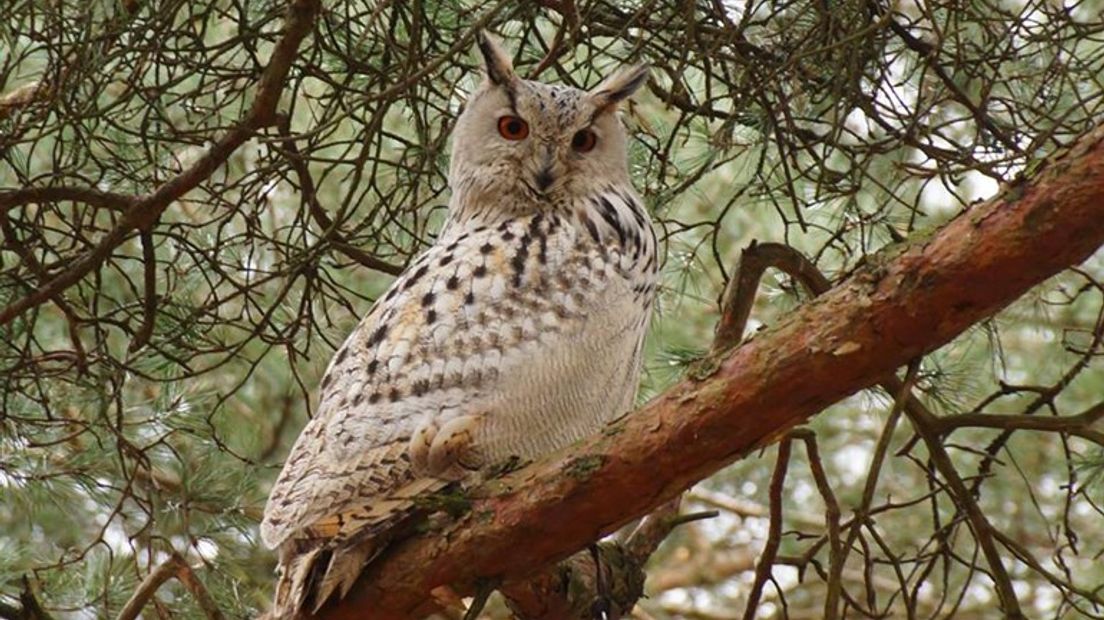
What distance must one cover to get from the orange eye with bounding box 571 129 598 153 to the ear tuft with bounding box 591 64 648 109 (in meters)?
0.04

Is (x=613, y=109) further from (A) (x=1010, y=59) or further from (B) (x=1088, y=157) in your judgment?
(B) (x=1088, y=157)

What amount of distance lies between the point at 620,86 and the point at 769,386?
95 centimetres

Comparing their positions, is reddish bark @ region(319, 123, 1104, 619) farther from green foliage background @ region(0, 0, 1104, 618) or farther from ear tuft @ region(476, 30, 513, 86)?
ear tuft @ region(476, 30, 513, 86)

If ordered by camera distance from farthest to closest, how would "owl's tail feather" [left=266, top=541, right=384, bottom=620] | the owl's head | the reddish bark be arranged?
the owl's head, "owl's tail feather" [left=266, top=541, right=384, bottom=620], the reddish bark

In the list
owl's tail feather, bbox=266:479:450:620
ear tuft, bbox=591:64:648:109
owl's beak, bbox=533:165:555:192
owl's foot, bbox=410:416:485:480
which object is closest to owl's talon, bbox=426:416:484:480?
owl's foot, bbox=410:416:485:480

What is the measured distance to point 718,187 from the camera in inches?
186

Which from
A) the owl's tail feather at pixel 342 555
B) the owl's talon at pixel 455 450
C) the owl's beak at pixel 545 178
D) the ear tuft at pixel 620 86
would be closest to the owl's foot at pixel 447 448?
the owl's talon at pixel 455 450

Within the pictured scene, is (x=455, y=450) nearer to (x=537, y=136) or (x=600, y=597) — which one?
(x=600, y=597)

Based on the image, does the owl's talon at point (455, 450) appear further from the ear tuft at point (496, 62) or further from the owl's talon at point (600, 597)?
the ear tuft at point (496, 62)

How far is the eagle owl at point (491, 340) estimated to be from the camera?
213cm

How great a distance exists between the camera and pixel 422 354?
2254mm

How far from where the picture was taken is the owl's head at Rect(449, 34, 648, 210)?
97.3 inches

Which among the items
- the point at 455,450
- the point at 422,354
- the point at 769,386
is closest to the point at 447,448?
the point at 455,450

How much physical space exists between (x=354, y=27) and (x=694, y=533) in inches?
98.9
